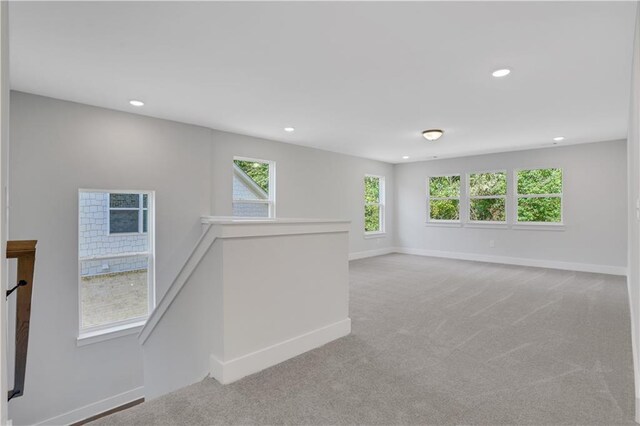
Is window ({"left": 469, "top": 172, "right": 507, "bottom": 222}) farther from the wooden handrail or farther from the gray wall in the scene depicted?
the wooden handrail

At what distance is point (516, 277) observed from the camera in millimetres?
5375

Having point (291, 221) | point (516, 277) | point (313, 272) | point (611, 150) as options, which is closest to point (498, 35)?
point (291, 221)

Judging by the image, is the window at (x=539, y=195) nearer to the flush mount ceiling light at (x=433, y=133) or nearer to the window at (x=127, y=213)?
the flush mount ceiling light at (x=433, y=133)

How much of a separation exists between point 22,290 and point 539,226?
737cm

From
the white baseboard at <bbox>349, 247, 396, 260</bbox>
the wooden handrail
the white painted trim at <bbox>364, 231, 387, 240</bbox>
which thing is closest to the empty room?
the wooden handrail

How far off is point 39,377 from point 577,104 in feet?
21.3

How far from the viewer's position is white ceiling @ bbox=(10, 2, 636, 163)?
6.77ft

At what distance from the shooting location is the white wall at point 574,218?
558 cm

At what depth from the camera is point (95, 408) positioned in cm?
375

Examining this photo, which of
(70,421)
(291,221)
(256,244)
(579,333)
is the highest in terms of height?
(291,221)

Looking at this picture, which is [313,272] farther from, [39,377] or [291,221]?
[39,377]

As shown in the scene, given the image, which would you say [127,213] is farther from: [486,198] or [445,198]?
[486,198]

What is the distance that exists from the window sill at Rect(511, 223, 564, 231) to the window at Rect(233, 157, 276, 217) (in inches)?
190

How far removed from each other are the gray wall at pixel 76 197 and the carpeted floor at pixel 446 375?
8.39 ft
